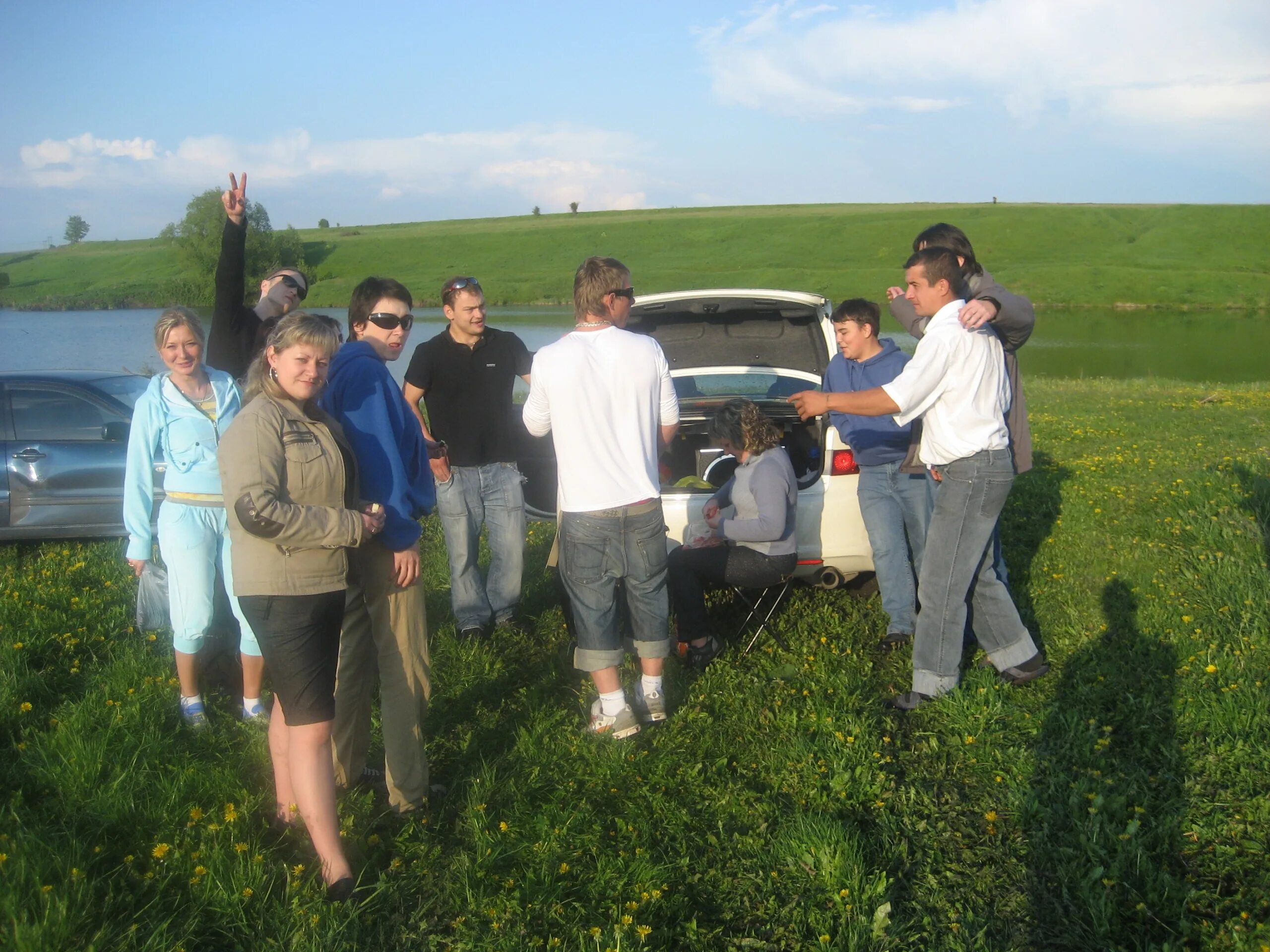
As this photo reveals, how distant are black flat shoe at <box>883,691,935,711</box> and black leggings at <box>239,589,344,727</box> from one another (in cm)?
248

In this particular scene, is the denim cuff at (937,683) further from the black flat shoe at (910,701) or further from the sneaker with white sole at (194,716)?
the sneaker with white sole at (194,716)

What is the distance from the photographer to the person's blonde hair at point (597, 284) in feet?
12.4

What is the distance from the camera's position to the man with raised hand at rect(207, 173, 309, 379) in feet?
13.7

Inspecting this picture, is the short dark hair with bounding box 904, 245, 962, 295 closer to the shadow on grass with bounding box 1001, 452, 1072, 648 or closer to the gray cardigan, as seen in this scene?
the gray cardigan

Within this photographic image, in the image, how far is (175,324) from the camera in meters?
3.98

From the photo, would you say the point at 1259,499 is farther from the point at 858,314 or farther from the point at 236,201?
the point at 236,201

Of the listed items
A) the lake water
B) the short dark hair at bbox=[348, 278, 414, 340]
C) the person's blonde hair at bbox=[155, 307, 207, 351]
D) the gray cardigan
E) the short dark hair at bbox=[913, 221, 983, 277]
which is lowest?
the lake water

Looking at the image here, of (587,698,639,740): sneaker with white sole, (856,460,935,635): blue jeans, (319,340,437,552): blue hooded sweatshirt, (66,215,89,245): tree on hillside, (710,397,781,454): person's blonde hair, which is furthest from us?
(66,215,89,245): tree on hillside

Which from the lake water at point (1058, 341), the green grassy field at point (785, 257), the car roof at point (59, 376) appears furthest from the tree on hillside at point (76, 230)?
the car roof at point (59, 376)

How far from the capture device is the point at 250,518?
109 inches

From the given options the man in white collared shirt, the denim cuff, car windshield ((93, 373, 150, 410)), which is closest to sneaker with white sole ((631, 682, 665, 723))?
the man in white collared shirt

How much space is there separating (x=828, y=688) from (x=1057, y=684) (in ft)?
3.35

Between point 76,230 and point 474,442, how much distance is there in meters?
136

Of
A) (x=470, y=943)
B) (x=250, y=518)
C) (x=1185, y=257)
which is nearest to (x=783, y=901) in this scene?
(x=470, y=943)
